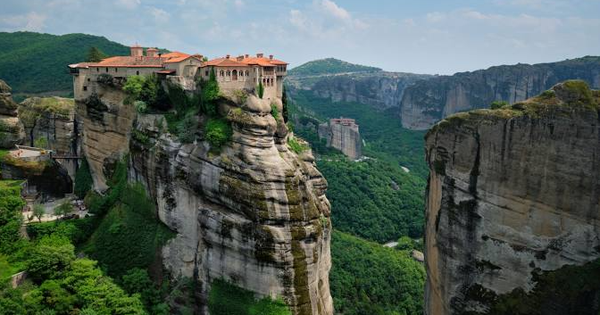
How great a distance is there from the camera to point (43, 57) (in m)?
126

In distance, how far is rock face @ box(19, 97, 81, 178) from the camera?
55062 millimetres

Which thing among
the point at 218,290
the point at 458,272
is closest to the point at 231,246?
the point at 218,290

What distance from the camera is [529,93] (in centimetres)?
A: 15388

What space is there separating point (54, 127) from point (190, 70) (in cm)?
2198

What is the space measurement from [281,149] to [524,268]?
1928 centimetres

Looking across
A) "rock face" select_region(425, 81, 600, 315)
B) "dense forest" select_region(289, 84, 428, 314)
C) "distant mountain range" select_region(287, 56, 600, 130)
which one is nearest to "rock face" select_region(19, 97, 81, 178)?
"dense forest" select_region(289, 84, 428, 314)

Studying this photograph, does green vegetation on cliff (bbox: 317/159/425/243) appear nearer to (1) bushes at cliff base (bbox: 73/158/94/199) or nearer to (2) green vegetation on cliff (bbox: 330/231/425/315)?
(2) green vegetation on cliff (bbox: 330/231/425/315)

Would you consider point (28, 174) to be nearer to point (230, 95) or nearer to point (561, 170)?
point (230, 95)

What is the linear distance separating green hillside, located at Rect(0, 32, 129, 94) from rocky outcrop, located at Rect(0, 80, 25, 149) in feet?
165

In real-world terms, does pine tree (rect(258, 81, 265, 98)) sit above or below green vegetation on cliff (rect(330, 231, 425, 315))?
above

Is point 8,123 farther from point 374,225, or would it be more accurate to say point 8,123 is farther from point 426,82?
point 426,82

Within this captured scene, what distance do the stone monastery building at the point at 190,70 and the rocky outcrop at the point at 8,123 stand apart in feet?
22.8

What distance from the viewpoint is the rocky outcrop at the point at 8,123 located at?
51.2 metres

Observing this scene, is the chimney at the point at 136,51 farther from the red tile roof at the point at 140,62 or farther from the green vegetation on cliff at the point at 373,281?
the green vegetation on cliff at the point at 373,281
